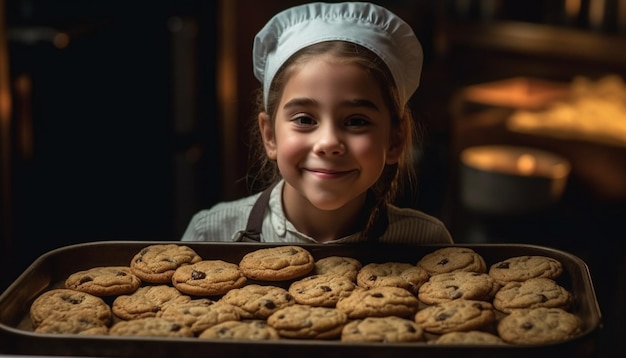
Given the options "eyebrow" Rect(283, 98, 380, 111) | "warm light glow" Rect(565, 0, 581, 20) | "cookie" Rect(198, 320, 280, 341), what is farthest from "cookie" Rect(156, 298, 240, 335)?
"warm light glow" Rect(565, 0, 581, 20)

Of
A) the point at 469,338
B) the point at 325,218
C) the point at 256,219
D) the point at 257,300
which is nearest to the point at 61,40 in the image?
the point at 256,219

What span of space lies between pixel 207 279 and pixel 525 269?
0.51 meters

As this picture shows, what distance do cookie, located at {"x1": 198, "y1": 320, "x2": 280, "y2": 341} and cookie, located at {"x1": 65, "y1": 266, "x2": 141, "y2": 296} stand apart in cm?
23

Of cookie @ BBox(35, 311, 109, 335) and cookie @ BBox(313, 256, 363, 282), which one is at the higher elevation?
cookie @ BBox(313, 256, 363, 282)

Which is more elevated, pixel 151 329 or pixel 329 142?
pixel 329 142

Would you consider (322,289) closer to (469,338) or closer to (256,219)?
(469,338)

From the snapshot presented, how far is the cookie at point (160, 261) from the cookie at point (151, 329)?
202 millimetres

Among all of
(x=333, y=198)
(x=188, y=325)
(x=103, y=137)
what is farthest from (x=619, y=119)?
(x=188, y=325)

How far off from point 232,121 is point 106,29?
2.24 ft

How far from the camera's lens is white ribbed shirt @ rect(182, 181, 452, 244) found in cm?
158

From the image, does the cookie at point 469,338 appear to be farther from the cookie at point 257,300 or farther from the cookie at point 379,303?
the cookie at point 257,300

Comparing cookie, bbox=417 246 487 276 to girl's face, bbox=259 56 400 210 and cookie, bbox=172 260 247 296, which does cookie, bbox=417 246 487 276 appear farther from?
cookie, bbox=172 260 247 296

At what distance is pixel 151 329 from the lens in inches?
43.7

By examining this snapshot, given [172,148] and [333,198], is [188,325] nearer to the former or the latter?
[333,198]
